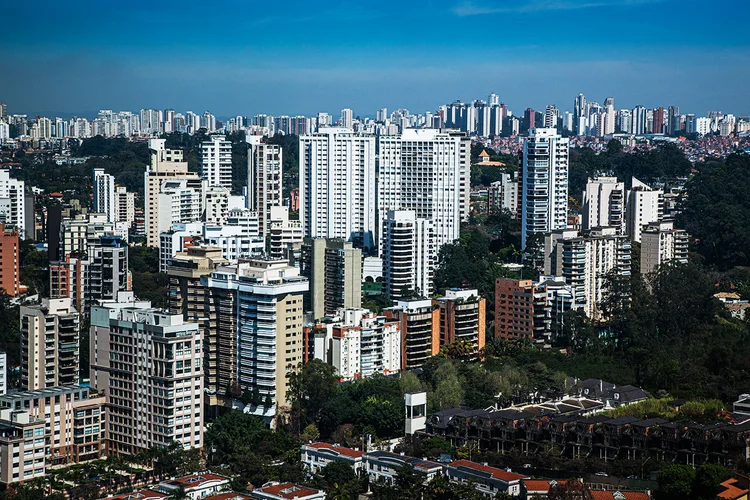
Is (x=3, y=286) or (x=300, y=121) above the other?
(x=300, y=121)

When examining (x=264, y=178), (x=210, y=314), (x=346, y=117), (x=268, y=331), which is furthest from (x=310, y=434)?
(x=346, y=117)

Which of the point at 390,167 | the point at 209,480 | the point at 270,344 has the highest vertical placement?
the point at 390,167

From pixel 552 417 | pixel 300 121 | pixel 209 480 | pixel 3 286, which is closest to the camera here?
pixel 209 480

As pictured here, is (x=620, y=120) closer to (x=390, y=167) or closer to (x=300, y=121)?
(x=300, y=121)

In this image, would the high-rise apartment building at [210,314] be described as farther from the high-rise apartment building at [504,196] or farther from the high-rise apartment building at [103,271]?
the high-rise apartment building at [504,196]

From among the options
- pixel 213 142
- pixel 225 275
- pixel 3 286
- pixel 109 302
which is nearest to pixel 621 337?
pixel 225 275

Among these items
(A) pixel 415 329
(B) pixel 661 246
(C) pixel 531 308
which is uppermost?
(B) pixel 661 246

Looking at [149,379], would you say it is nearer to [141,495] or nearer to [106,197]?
[141,495]
